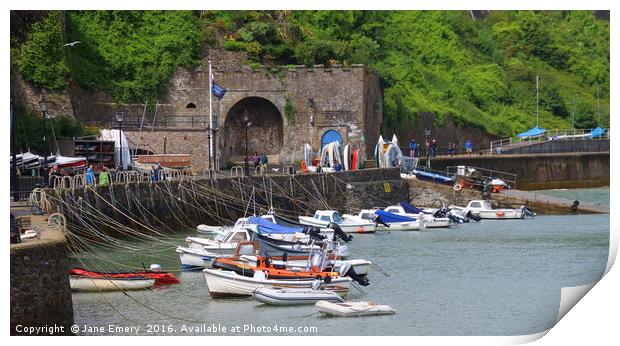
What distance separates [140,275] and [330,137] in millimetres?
30711

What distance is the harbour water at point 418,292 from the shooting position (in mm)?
27594

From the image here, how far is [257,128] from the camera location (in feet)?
208

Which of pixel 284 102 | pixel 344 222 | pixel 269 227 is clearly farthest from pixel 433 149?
pixel 269 227

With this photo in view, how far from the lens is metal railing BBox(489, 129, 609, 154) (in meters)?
75.8

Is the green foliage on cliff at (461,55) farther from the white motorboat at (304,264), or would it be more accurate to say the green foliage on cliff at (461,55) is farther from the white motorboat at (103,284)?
the white motorboat at (103,284)

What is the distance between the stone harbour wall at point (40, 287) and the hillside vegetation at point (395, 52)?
31068mm

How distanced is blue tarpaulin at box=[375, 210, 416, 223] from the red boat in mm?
17306

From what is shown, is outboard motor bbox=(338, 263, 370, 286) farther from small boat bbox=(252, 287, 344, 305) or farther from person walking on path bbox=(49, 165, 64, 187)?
person walking on path bbox=(49, 165, 64, 187)

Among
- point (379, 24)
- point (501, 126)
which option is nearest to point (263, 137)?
point (379, 24)

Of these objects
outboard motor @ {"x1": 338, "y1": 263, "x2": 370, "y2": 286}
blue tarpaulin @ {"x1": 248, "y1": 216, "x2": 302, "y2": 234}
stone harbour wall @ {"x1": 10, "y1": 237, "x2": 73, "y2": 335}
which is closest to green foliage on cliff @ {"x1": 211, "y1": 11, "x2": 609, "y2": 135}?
blue tarpaulin @ {"x1": 248, "y1": 216, "x2": 302, "y2": 234}

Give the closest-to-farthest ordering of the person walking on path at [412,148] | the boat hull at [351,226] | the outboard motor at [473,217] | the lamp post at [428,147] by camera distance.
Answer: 1. the boat hull at [351,226]
2. the outboard motor at [473,217]
3. the lamp post at [428,147]
4. the person walking on path at [412,148]

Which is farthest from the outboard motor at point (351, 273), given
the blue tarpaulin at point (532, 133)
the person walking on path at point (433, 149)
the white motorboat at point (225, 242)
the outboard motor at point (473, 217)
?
the blue tarpaulin at point (532, 133)

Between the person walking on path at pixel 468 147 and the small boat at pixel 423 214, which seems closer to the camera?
the small boat at pixel 423 214

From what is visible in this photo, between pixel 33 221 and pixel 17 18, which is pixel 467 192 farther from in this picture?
pixel 33 221
